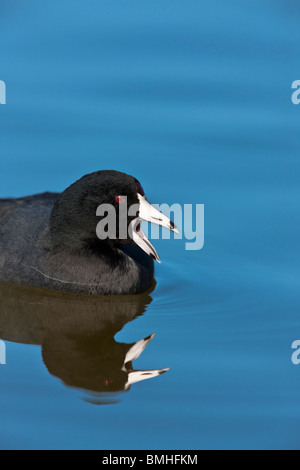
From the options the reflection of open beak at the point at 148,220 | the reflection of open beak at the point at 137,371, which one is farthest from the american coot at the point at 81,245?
the reflection of open beak at the point at 137,371

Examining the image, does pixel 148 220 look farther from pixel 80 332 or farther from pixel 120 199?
pixel 80 332

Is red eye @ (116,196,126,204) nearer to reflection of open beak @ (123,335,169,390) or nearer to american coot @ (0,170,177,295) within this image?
american coot @ (0,170,177,295)

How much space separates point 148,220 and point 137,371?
125 centimetres

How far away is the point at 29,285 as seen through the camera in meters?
6.20

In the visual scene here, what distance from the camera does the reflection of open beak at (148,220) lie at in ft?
19.4

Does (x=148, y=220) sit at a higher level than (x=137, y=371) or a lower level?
higher

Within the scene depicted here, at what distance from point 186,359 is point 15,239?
1728 millimetres

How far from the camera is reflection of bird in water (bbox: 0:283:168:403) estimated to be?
16.6 ft

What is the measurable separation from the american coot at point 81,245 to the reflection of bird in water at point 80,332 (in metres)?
0.10

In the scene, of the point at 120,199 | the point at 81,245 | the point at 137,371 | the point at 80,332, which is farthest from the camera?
the point at 81,245

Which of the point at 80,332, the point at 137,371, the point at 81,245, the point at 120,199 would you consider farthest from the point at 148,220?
the point at 137,371

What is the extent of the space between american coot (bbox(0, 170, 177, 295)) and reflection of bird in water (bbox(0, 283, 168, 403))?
3.9 inches

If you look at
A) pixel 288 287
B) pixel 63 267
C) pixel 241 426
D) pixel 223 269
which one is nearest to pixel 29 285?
pixel 63 267

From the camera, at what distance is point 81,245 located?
242 inches
